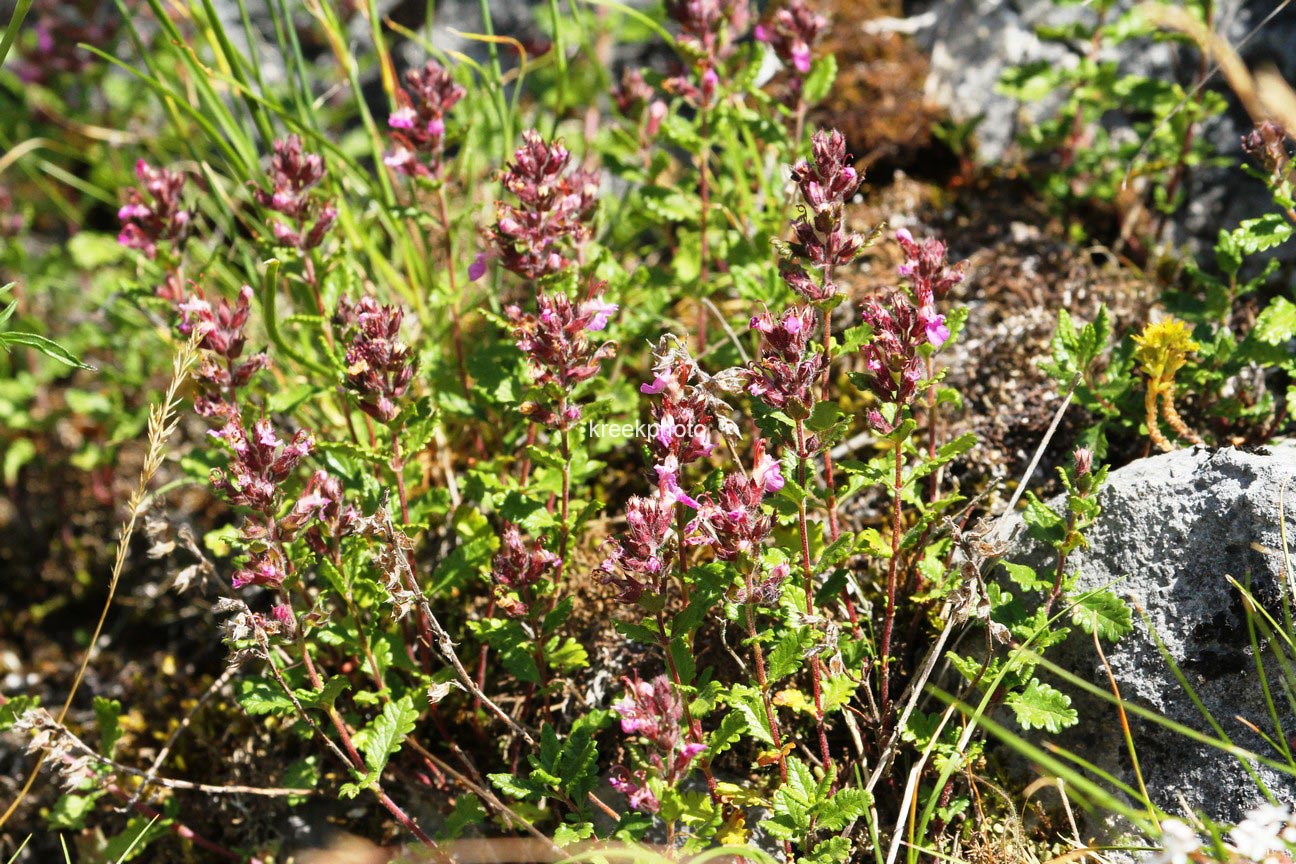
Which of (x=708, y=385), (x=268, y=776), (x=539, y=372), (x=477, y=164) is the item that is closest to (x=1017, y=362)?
(x=708, y=385)

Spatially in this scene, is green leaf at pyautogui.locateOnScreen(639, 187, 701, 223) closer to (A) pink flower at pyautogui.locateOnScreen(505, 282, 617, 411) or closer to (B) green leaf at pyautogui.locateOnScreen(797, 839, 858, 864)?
(A) pink flower at pyautogui.locateOnScreen(505, 282, 617, 411)

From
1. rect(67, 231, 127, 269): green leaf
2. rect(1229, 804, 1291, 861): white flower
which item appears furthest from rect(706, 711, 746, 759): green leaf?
rect(67, 231, 127, 269): green leaf

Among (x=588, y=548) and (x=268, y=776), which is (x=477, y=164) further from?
(x=268, y=776)

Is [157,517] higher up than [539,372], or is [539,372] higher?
[539,372]

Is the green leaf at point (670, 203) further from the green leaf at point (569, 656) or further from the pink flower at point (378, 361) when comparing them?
the green leaf at point (569, 656)

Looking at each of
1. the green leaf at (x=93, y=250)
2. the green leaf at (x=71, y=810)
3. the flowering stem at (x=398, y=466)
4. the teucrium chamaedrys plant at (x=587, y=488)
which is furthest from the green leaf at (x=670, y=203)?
the green leaf at (x=93, y=250)

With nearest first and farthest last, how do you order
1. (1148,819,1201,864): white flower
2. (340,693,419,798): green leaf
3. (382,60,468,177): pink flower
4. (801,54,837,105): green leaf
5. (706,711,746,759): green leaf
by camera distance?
(1148,819,1201,864): white flower < (706,711,746,759): green leaf < (340,693,419,798): green leaf < (382,60,468,177): pink flower < (801,54,837,105): green leaf
